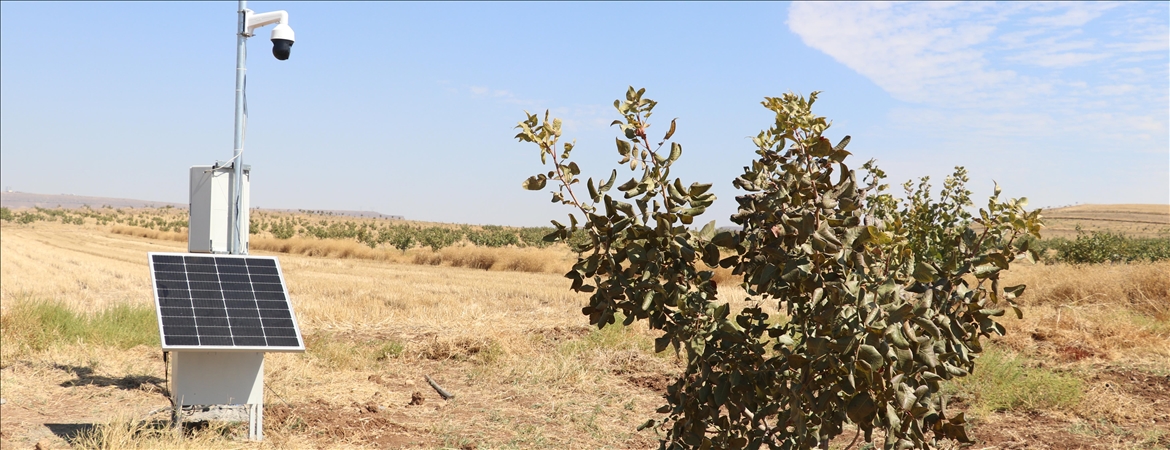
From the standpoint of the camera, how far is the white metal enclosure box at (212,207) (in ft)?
21.9

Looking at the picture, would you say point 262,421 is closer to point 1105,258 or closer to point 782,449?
point 782,449

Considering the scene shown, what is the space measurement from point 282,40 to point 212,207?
1.57 m

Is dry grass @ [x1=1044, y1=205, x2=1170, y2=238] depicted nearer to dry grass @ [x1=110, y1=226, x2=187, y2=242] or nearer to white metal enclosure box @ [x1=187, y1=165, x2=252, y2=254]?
white metal enclosure box @ [x1=187, y1=165, x2=252, y2=254]

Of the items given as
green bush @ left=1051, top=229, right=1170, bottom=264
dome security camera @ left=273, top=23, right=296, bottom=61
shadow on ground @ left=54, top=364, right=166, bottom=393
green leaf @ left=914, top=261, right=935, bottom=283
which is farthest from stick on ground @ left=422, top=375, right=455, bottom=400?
green bush @ left=1051, top=229, right=1170, bottom=264

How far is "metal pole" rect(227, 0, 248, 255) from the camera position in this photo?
6738 millimetres

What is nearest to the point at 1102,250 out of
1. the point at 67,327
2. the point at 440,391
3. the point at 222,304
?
the point at 440,391

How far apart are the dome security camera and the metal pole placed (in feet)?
0.93

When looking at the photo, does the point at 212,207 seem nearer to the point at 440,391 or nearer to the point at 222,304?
the point at 222,304

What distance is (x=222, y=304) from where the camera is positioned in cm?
620

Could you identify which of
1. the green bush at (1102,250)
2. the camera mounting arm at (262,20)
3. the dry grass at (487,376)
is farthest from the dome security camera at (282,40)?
the green bush at (1102,250)

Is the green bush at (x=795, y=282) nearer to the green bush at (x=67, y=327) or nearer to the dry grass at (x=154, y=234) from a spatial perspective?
the green bush at (x=67, y=327)

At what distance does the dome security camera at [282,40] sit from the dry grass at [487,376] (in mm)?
A: 2997

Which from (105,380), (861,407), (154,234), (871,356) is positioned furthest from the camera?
(154,234)

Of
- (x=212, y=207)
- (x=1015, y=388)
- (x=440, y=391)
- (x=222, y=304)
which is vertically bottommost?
(x=440, y=391)
